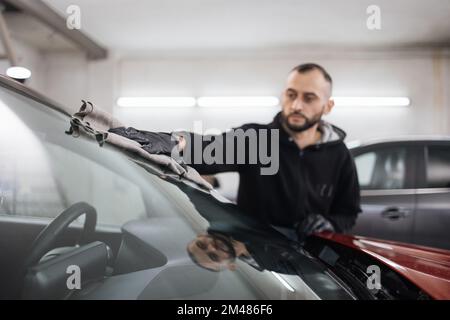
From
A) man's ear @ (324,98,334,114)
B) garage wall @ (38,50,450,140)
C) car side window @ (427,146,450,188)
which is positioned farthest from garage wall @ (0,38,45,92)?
car side window @ (427,146,450,188)

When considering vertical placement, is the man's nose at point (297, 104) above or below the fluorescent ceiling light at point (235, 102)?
below

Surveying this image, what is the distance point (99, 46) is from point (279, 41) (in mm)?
670

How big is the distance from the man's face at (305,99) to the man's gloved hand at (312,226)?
275mm

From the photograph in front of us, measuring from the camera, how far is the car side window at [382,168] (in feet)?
5.42

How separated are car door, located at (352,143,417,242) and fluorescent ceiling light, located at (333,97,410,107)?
0.35m

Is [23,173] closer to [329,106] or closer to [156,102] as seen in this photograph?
[156,102]

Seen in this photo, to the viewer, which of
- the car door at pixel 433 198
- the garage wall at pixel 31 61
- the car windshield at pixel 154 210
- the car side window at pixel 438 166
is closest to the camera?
the car windshield at pixel 154 210

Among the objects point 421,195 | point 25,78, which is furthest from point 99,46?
point 421,195

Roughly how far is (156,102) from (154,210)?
41 cm

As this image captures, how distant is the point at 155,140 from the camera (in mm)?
703

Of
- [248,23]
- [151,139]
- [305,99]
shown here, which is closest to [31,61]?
[151,139]

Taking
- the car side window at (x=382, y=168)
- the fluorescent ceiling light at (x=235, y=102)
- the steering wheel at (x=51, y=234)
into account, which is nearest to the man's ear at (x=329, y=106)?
the fluorescent ceiling light at (x=235, y=102)

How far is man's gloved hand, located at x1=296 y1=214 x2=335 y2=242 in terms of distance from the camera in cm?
96

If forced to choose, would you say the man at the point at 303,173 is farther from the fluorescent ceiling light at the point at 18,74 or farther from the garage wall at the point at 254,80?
the fluorescent ceiling light at the point at 18,74
